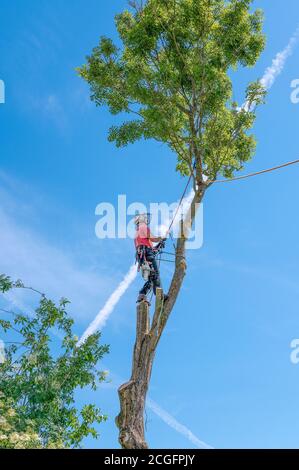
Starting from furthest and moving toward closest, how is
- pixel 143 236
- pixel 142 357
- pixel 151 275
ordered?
pixel 143 236, pixel 151 275, pixel 142 357

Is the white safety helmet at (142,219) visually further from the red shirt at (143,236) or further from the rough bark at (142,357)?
the rough bark at (142,357)

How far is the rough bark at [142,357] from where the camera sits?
350 inches

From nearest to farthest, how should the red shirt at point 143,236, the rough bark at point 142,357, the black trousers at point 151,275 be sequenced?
1. the rough bark at point 142,357
2. the black trousers at point 151,275
3. the red shirt at point 143,236

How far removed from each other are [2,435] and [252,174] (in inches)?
258

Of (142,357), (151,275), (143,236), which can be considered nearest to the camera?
(142,357)

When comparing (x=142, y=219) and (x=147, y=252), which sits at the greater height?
(x=142, y=219)

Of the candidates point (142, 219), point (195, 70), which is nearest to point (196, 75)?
point (195, 70)

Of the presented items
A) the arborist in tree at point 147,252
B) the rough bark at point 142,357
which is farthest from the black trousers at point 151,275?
the rough bark at point 142,357

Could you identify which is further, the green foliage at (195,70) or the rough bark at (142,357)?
the green foliage at (195,70)

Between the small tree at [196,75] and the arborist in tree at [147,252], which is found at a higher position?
the small tree at [196,75]

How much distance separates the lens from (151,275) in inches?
424

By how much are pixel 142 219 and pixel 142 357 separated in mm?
2712

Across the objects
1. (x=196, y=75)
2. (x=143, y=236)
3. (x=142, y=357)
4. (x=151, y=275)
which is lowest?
(x=142, y=357)

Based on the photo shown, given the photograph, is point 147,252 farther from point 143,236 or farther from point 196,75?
point 196,75
